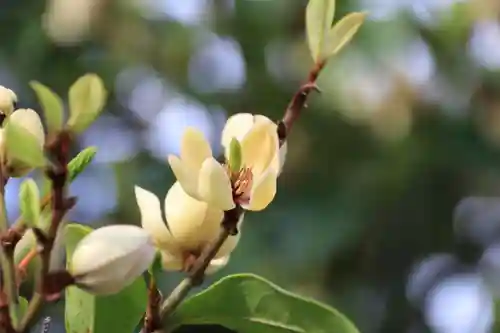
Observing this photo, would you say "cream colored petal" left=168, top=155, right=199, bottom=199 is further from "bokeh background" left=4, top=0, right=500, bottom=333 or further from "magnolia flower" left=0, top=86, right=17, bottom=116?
"bokeh background" left=4, top=0, right=500, bottom=333

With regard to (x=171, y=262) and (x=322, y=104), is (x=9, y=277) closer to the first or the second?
(x=171, y=262)

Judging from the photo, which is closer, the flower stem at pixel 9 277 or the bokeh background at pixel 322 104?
the flower stem at pixel 9 277

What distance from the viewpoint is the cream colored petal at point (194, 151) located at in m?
0.29

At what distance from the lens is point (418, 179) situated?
160cm

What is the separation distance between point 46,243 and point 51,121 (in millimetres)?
29

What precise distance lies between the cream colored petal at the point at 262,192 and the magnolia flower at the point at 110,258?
32 millimetres

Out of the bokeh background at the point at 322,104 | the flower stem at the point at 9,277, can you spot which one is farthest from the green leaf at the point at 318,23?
the bokeh background at the point at 322,104

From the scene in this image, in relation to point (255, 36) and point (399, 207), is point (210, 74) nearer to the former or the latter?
point (255, 36)

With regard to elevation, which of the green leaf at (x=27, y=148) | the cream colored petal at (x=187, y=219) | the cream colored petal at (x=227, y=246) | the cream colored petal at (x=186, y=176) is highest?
the green leaf at (x=27, y=148)

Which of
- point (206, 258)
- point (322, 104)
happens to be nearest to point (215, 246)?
point (206, 258)

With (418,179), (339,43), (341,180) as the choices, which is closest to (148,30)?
(341,180)

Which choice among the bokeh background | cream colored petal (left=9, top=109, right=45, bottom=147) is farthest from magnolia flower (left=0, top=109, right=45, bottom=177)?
the bokeh background

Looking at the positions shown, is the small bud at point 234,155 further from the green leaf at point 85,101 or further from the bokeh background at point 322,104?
the bokeh background at point 322,104

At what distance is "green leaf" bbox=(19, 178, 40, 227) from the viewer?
260mm
